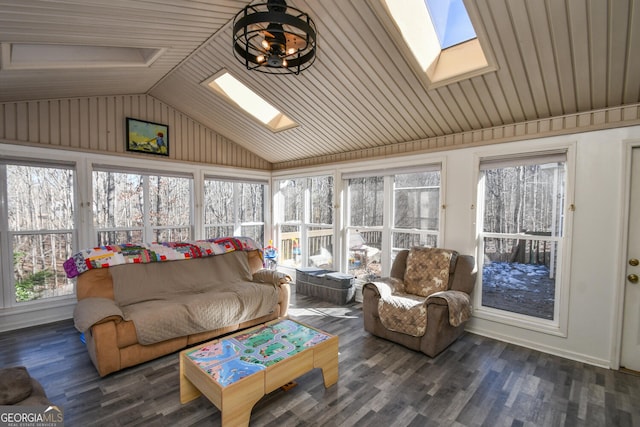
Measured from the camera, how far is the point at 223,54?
121 inches

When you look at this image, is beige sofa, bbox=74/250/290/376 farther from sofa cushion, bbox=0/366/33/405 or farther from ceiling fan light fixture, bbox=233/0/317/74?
ceiling fan light fixture, bbox=233/0/317/74

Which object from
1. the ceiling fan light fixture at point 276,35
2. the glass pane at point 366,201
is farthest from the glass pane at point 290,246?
the ceiling fan light fixture at point 276,35

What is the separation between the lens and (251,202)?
572 centimetres

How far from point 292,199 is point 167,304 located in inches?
127

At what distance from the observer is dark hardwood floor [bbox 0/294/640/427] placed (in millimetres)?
1992

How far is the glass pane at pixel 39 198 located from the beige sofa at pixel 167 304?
1325 mm

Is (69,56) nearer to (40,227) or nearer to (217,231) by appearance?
(40,227)

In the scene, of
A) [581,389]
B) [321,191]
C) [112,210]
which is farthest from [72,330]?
[581,389]

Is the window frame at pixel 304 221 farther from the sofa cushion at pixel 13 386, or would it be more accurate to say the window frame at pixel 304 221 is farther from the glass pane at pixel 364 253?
the sofa cushion at pixel 13 386

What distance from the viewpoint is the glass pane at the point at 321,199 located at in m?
5.00

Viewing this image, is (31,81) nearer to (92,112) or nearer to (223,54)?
(92,112)

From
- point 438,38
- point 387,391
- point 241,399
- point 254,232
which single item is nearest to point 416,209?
point 438,38

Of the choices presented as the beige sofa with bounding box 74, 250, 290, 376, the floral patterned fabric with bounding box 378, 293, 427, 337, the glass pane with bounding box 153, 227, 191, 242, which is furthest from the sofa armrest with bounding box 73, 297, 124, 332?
the floral patterned fabric with bounding box 378, 293, 427, 337

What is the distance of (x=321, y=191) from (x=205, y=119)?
86.1 inches
